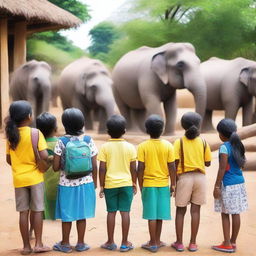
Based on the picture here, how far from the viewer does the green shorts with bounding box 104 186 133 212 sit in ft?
13.9

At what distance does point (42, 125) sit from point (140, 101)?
807 centimetres

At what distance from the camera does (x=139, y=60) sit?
12.2 metres

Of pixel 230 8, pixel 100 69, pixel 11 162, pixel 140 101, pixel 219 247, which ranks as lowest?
pixel 219 247

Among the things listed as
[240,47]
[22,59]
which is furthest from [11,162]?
[240,47]

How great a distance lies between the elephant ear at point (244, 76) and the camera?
40.4ft

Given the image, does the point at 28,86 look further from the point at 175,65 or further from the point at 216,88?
the point at 216,88

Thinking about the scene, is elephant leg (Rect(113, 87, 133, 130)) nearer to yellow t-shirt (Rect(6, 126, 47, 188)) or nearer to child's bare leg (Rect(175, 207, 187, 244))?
child's bare leg (Rect(175, 207, 187, 244))

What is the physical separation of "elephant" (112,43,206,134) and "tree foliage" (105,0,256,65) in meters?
13.5

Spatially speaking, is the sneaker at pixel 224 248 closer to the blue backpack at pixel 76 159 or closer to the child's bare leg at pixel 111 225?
the child's bare leg at pixel 111 225

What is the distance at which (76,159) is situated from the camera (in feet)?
13.4

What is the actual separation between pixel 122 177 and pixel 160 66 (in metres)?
7.31

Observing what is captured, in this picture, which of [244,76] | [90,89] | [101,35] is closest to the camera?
[244,76]

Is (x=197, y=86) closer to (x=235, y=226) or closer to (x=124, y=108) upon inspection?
(x=124, y=108)

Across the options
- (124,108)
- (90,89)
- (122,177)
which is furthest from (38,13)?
(122,177)
